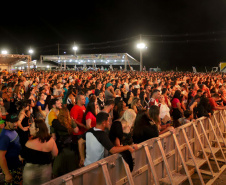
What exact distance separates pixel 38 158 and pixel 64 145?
2.98ft

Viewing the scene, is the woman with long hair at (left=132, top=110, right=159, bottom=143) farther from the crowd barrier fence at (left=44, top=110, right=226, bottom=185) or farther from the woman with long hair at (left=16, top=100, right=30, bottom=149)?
the woman with long hair at (left=16, top=100, right=30, bottom=149)

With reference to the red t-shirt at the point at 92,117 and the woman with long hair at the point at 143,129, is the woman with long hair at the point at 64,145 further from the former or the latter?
the woman with long hair at the point at 143,129

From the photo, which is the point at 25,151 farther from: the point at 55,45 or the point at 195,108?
the point at 55,45

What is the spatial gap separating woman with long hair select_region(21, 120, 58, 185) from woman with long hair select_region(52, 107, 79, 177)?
0.54 m

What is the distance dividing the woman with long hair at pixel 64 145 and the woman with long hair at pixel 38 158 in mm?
535

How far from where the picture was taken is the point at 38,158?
330cm

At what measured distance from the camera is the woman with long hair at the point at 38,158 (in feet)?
10.8

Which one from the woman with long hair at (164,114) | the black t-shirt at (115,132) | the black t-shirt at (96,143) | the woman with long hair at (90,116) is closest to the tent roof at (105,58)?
the woman with long hair at (164,114)

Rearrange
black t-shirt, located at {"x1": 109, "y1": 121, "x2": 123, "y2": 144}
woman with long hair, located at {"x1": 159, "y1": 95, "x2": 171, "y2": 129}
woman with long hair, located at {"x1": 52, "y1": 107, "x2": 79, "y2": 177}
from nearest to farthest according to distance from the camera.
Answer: black t-shirt, located at {"x1": 109, "y1": 121, "x2": 123, "y2": 144}
woman with long hair, located at {"x1": 52, "y1": 107, "x2": 79, "y2": 177}
woman with long hair, located at {"x1": 159, "y1": 95, "x2": 171, "y2": 129}

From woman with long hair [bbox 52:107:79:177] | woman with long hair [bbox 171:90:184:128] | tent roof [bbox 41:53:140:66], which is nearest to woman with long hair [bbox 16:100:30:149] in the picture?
woman with long hair [bbox 52:107:79:177]

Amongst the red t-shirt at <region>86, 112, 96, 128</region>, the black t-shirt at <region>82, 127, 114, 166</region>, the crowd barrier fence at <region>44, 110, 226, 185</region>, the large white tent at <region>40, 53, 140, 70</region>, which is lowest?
the crowd barrier fence at <region>44, 110, 226, 185</region>

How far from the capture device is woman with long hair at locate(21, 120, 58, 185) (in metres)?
3.30

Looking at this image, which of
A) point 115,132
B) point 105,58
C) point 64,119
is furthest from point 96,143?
point 105,58

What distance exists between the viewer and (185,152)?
5879 mm
